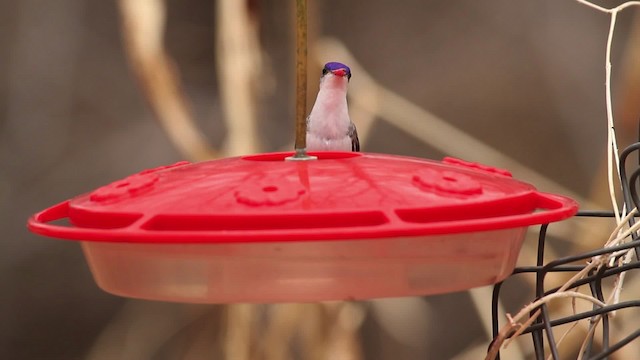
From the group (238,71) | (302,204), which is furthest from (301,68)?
(238,71)

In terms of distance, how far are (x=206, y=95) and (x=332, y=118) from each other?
11.3 inches

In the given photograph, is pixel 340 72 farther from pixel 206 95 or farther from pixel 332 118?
pixel 206 95

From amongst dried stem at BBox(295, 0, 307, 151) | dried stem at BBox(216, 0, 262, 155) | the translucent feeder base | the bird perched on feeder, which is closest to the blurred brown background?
dried stem at BBox(216, 0, 262, 155)

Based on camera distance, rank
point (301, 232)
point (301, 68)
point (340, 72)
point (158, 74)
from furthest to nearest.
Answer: point (158, 74) → point (340, 72) → point (301, 68) → point (301, 232)

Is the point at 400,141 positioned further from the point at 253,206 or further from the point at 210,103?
the point at 253,206

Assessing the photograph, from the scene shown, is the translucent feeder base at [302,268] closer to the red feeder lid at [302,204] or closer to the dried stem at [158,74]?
the red feeder lid at [302,204]

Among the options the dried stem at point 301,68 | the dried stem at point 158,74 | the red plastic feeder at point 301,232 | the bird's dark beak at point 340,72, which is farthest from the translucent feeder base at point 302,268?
the dried stem at point 158,74

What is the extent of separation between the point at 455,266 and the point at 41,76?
1.20 metres

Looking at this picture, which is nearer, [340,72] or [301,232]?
[301,232]

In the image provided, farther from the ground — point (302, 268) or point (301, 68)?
point (301, 68)

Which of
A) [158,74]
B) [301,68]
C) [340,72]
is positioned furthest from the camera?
[158,74]

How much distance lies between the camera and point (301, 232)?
51cm

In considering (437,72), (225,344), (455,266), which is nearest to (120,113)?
(225,344)

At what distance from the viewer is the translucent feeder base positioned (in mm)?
566
